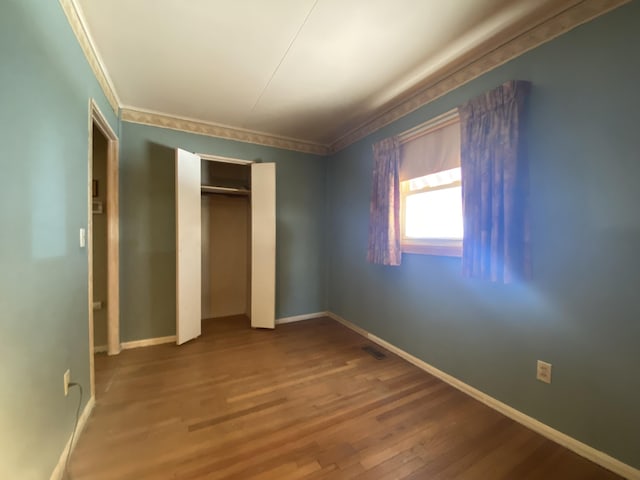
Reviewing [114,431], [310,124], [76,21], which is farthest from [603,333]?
[76,21]

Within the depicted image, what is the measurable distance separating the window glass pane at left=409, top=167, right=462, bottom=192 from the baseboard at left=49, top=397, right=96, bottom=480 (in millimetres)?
2894

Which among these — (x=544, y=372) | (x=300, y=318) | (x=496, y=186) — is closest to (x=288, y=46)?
(x=496, y=186)

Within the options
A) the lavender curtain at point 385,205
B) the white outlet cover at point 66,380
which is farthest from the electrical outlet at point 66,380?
the lavender curtain at point 385,205

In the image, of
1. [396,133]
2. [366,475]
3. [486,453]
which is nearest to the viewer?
[366,475]

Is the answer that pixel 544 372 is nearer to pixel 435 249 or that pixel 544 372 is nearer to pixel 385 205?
pixel 435 249

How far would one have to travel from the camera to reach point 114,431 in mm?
1511

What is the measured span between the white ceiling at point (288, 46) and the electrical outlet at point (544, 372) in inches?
80.3

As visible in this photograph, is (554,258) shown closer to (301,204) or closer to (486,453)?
(486,453)

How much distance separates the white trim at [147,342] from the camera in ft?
8.71

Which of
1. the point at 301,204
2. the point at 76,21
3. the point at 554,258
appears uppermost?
the point at 76,21

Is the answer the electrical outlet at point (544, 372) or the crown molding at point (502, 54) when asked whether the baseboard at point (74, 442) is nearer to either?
the electrical outlet at point (544, 372)

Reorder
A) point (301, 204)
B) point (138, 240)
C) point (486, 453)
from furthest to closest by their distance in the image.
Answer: point (301, 204) < point (138, 240) < point (486, 453)

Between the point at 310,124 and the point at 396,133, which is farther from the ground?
the point at 310,124

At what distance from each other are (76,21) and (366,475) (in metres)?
2.96
